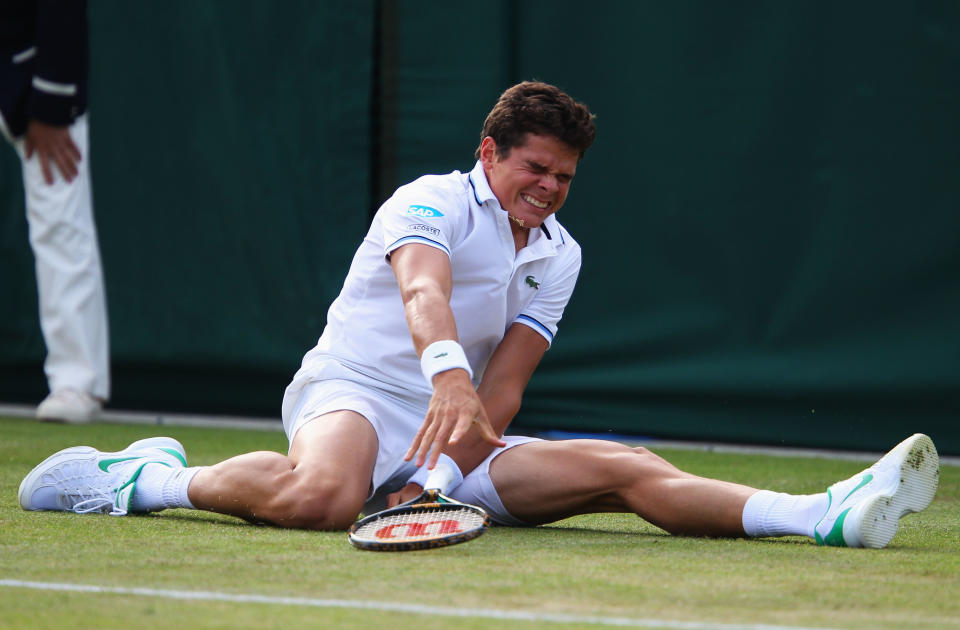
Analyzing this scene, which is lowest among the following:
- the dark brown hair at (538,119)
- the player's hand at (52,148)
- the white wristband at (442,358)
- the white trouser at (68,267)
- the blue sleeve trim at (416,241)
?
the white trouser at (68,267)

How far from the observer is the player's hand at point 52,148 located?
20.1ft

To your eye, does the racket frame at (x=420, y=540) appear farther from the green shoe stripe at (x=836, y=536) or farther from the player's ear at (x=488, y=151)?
the player's ear at (x=488, y=151)

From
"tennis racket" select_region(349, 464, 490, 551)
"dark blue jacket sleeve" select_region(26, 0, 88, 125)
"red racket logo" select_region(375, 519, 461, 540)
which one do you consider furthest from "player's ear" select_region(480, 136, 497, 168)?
"dark blue jacket sleeve" select_region(26, 0, 88, 125)

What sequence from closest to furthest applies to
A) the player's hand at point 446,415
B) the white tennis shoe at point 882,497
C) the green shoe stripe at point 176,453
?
the player's hand at point 446,415
the white tennis shoe at point 882,497
the green shoe stripe at point 176,453

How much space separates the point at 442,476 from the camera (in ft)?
10.4

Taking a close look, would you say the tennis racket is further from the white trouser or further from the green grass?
the white trouser

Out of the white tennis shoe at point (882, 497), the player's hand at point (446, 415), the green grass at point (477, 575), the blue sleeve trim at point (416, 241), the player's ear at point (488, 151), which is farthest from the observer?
the player's ear at point (488, 151)

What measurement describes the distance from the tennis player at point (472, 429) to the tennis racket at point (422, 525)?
164 millimetres

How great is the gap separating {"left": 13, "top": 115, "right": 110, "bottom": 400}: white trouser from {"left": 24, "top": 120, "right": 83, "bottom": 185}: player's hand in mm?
22

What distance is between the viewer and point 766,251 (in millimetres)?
5887

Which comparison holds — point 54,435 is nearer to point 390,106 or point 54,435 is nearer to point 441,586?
point 390,106

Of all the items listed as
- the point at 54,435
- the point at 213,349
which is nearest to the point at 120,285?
the point at 213,349

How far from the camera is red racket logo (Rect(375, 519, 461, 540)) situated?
2.83m

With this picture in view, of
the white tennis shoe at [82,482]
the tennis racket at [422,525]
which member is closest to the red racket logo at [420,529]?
the tennis racket at [422,525]
